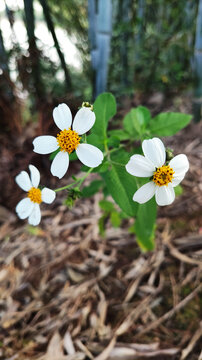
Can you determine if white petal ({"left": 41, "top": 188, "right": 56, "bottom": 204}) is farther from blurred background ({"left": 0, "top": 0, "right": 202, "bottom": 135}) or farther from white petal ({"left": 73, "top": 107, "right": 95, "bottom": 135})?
blurred background ({"left": 0, "top": 0, "right": 202, "bottom": 135})

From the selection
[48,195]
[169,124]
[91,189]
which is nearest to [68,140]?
[48,195]

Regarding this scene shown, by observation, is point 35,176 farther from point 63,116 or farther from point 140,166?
point 140,166

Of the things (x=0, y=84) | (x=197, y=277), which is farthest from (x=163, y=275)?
(x=0, y=84)

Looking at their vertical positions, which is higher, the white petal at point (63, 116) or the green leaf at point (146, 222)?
the white petal at point (63, 116)

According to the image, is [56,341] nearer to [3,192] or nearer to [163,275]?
[163,275]

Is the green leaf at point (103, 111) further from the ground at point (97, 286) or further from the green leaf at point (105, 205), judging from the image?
the ground at point (97, 286)

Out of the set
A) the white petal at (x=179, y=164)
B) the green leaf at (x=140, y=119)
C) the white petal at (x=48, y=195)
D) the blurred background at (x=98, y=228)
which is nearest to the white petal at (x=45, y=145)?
the white petal at (x=48, y=195)

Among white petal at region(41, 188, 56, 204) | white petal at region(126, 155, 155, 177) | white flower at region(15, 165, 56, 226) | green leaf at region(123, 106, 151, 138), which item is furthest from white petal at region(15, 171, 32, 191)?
green leaf at region(123, 106, 151, 138)
